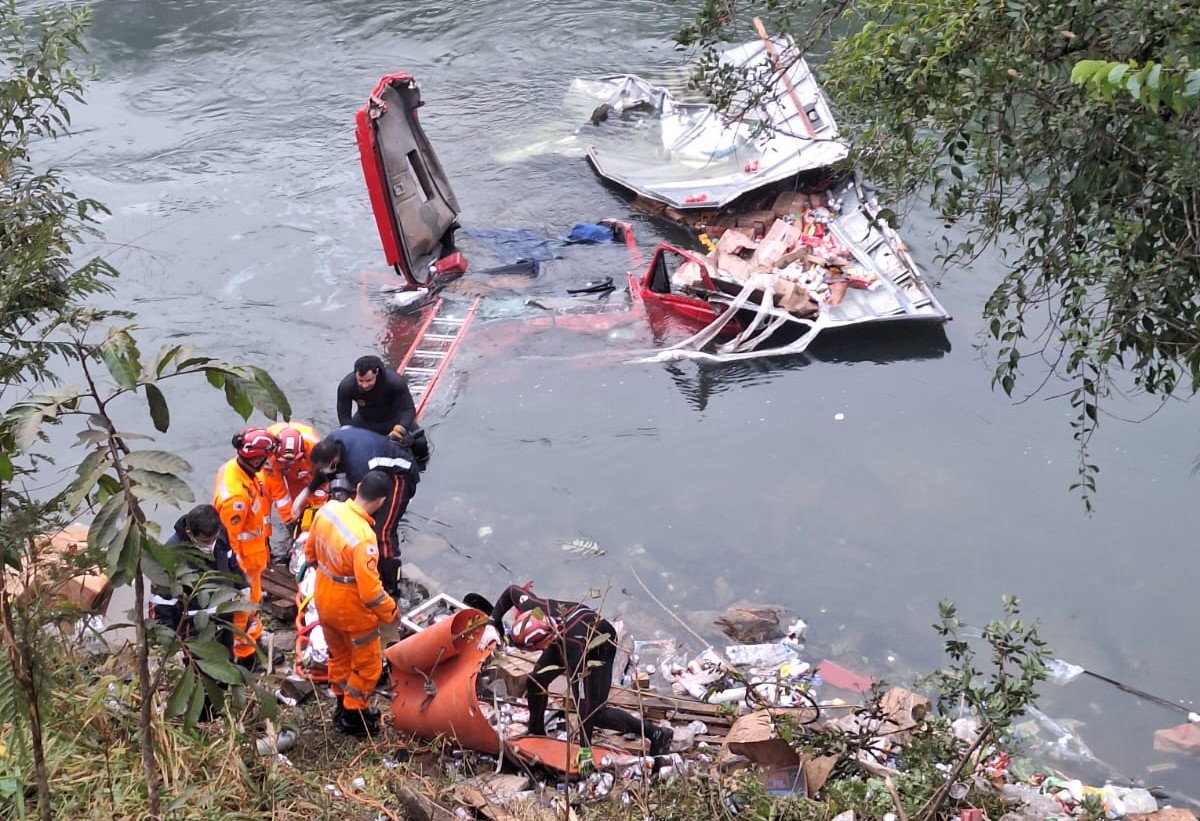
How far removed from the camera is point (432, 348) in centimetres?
1104

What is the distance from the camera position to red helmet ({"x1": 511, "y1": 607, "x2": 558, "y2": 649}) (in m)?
5.11

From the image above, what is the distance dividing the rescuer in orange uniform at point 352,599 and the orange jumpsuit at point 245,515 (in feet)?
2.29

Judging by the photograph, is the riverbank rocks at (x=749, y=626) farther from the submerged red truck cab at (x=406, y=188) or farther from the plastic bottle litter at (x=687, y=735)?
the submerged red truck cab at (x=406, y=188)

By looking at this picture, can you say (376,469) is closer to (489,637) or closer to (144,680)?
(489,637)

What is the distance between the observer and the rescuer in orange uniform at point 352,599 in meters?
5.52

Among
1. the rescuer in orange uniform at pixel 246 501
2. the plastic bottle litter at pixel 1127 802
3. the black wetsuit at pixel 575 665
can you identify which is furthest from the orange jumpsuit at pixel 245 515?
the plastic bottle litter at pixel 1127 802

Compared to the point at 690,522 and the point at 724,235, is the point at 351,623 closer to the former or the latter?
the point at 690,522

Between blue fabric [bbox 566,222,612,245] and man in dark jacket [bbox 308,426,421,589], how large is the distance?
6.50 metres

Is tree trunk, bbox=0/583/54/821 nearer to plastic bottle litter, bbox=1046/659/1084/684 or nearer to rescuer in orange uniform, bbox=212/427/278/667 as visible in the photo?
rescuer in orange uniform, bbox=212/427/278/667

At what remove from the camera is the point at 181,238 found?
45.1 feet

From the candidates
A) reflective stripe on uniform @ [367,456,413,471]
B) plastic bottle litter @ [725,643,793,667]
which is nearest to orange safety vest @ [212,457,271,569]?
reflective stripe on uniform @ [367,456,413,471]

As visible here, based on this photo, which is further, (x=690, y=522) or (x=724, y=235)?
(x=724, y=235)

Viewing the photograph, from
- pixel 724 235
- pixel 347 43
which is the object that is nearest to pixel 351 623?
pixel 724 235

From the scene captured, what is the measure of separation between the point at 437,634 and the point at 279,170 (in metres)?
11.8
